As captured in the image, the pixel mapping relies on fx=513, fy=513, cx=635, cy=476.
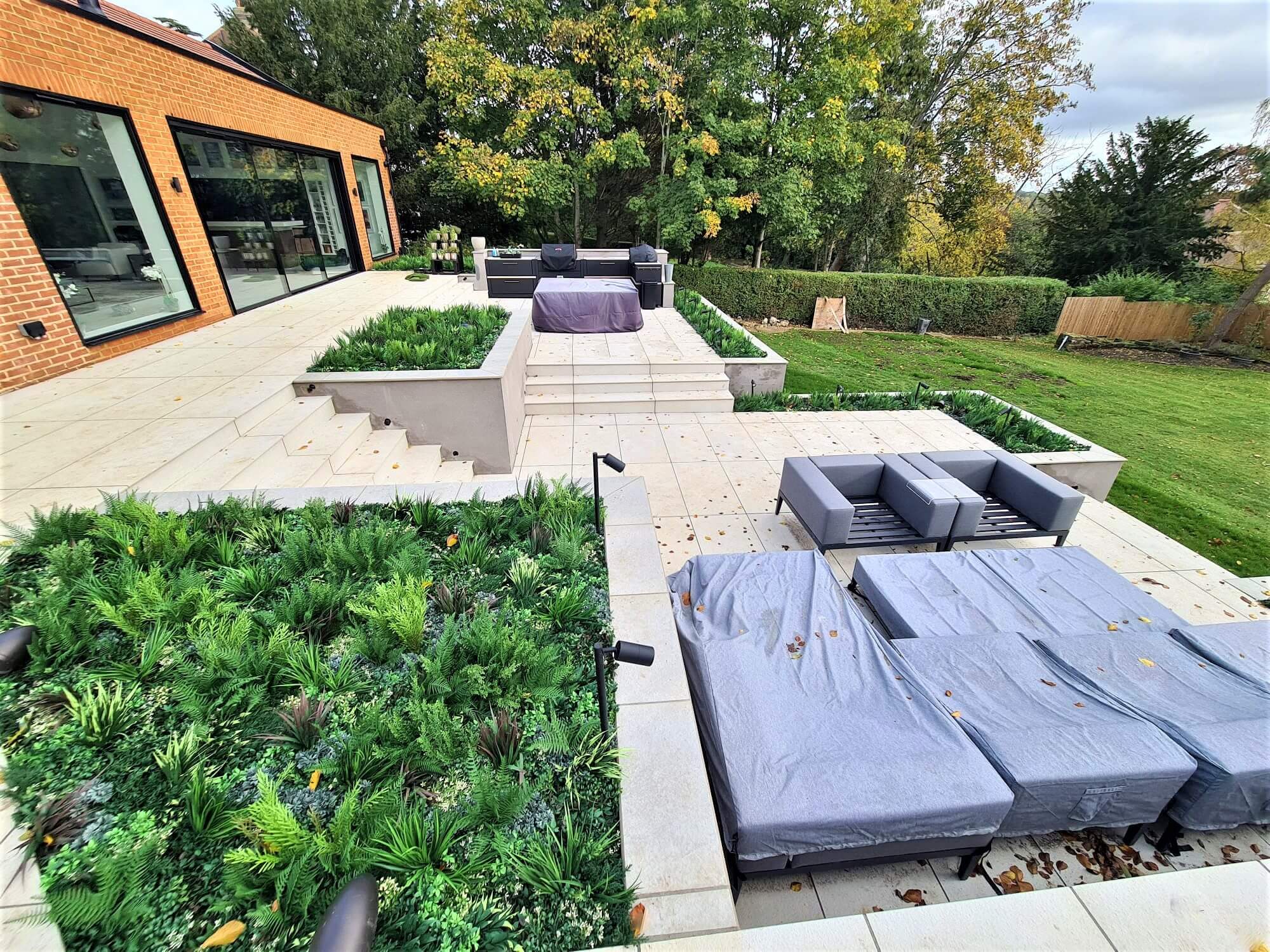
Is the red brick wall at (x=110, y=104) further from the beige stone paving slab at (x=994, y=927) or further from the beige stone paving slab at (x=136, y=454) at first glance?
the beige stone paving slab at (x=994, y=927)

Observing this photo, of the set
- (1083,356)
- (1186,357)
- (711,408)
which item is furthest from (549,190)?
(1186,357)

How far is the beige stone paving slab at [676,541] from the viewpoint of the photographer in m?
4.52

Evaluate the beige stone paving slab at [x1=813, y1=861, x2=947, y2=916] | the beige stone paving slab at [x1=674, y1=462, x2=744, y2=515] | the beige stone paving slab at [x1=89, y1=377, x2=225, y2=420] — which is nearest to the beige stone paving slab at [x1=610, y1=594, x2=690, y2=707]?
the beige stone paving slab at [x1=813, y1=861, x2=947, y2=916]

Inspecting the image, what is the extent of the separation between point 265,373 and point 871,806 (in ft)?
21.2

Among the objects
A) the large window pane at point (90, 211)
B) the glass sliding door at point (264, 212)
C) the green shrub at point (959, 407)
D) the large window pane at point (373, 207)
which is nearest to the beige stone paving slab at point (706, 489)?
the green shrub at point (959, 407)

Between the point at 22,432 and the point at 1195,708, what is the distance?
7991mm

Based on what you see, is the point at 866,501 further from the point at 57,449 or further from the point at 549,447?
the point at 57,449

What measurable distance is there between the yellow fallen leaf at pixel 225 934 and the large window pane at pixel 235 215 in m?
8.99

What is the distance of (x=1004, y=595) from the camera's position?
3406 mm

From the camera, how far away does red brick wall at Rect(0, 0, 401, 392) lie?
481 centimetres

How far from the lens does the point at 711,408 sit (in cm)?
748

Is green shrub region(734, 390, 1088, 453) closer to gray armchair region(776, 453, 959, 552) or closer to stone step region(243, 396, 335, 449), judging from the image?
gray armchair region(776, 453, 959, 552)

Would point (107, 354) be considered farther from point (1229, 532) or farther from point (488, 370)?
point (1229, 532)

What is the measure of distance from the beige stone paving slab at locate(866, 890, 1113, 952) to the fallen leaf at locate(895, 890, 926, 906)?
81 cm
